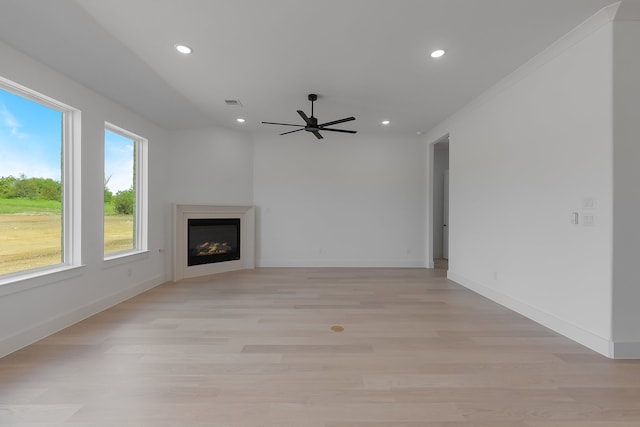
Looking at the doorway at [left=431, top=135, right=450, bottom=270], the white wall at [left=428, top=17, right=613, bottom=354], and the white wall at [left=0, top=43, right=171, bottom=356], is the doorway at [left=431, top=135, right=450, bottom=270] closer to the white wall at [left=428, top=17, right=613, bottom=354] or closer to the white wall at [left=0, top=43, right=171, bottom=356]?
the white wall at [left=428, top=17, right=613, bottom=354]

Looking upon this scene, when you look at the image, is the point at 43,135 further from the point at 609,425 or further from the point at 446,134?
the point at 446,134

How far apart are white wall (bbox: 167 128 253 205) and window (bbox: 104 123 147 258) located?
0.62 metres

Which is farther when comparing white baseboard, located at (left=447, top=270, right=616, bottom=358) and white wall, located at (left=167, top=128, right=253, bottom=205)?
white wall, located at (left=167, top=128, right=253, bottom=205)

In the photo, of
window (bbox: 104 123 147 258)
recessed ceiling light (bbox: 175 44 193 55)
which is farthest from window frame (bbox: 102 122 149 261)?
recessed ceiling light (bbox: 175 44 193 55)

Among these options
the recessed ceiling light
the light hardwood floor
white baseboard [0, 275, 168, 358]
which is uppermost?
the recessed ceiling light

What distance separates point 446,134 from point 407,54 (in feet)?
8.69

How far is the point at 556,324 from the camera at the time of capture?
2.77 metres

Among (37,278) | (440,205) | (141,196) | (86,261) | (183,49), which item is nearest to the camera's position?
(37,278)

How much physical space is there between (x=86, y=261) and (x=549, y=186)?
5182 millimetres

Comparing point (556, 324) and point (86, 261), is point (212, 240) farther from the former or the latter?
point (556, 324)

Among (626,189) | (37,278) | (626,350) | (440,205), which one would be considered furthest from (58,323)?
(440,205)

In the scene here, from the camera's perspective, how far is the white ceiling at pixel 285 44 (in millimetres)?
2209

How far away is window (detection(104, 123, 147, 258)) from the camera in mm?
3760

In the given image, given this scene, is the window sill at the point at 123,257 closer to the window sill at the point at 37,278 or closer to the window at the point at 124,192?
the window at the point at 124,192
